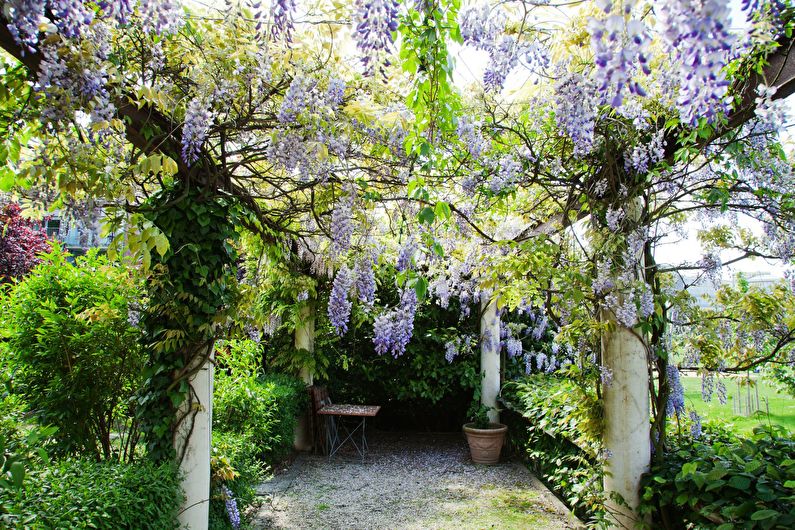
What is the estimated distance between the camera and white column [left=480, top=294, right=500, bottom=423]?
19.9 feet

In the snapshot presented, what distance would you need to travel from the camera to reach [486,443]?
5613 millimetres

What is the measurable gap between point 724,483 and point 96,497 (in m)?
2.60

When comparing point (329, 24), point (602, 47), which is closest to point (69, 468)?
point (329, 24)

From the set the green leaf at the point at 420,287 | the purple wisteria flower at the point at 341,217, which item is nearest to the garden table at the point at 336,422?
the purple wisteria flower at the point at 341,217

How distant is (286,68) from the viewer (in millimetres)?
2568

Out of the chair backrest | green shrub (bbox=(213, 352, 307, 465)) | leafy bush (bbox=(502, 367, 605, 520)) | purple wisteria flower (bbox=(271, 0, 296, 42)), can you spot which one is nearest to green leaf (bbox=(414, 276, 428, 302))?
purple wisteria flower (bbox=(271, 0, 296, 42))

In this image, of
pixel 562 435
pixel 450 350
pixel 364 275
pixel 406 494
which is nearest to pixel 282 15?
pixel 364 275

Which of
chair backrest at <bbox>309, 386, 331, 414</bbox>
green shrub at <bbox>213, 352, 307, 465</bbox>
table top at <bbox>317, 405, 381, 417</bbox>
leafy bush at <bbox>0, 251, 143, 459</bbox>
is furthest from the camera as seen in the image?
chair backrest at <bbox>309, 386, 331, 414</bbox>

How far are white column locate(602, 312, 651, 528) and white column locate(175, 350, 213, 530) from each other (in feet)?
7.30

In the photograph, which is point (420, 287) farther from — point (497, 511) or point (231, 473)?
point (497, 511)

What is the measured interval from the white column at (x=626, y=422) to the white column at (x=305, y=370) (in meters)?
3.73

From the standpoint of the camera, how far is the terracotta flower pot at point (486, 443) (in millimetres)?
5613

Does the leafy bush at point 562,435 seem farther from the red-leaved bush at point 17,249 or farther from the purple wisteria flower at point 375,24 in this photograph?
the red-leaved bush at point 17,249

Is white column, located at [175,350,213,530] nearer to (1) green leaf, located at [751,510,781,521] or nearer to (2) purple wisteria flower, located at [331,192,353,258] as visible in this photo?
(2) purple wisteria flower, located at [331,192,353,258]
